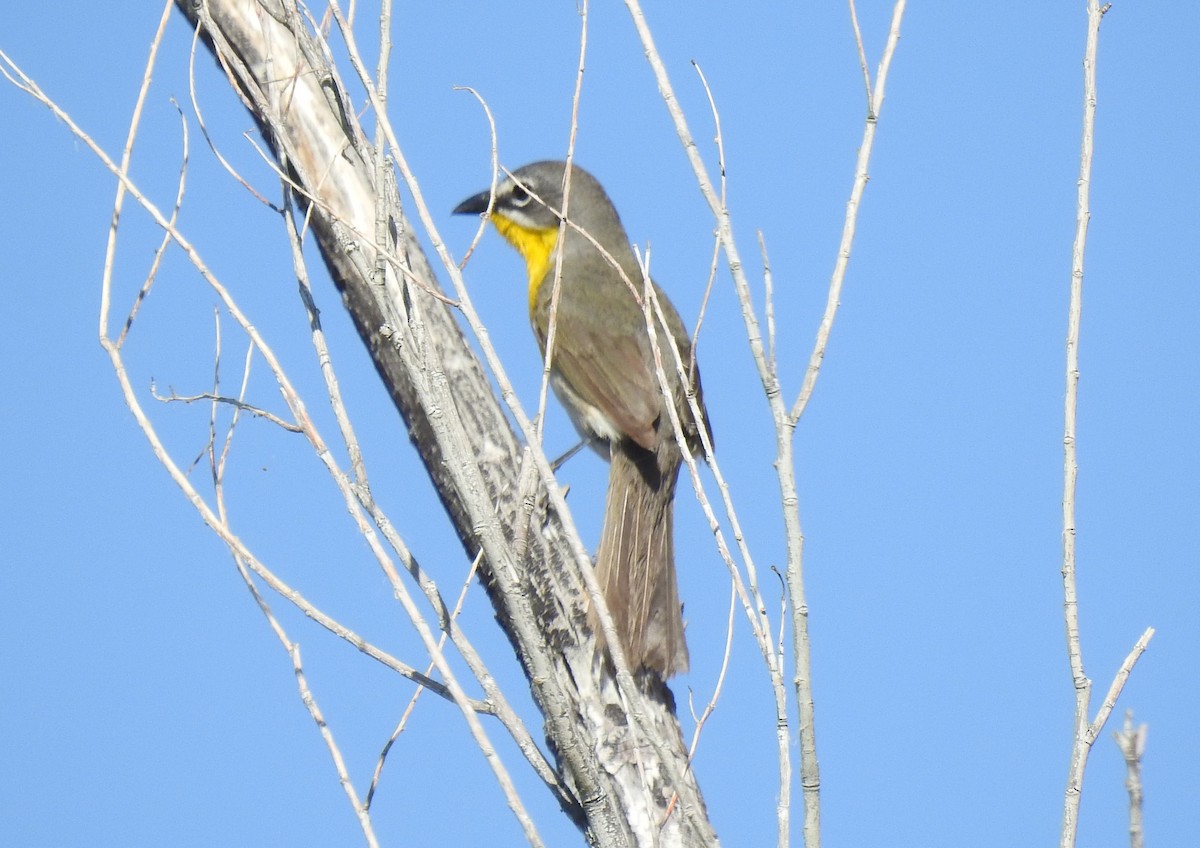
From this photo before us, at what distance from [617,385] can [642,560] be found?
91cm

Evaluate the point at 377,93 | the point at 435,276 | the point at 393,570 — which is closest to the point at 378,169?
the point at 377,93

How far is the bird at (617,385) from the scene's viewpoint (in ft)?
14.1

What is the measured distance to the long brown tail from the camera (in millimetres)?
4125

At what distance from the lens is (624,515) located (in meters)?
4.71

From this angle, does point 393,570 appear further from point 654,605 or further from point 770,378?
point 654,605

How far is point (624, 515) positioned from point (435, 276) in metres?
1.11

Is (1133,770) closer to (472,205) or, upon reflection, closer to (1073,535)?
(1073,535)

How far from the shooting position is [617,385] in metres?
5.22

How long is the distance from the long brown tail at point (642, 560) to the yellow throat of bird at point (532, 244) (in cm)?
123

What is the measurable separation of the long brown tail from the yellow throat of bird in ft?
4.03

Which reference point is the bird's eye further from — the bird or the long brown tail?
the long brown tail

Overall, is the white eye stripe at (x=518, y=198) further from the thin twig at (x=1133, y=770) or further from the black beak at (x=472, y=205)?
the thin twig at (x=1133, y=770)

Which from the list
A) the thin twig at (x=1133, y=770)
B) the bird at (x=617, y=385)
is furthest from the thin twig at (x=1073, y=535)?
the bird at (x=617, y=385)

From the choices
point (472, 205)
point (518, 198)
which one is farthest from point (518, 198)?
point (472, 205)
